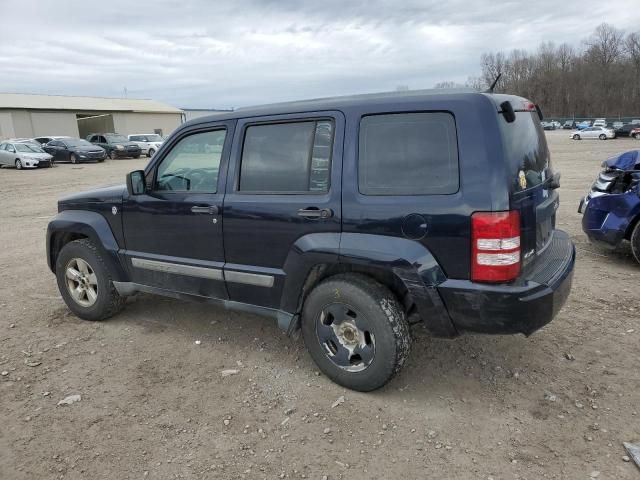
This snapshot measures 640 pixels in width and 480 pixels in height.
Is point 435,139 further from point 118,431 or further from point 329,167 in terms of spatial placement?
point 118,431

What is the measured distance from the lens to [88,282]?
4641 mm

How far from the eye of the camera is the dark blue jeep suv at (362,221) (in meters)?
2.80

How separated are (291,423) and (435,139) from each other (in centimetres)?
196

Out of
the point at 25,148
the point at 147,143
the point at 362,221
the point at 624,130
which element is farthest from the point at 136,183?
the point at 624,130

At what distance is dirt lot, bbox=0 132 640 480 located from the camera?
2719 mm

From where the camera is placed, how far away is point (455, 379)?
3496 millimetres

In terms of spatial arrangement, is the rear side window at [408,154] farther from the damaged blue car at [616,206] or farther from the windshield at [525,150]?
the damaged blue car at [616,206]

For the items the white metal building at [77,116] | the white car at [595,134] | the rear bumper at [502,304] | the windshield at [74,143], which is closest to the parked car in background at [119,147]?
the windshield at [74,143]

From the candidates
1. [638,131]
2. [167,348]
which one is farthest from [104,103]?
[167,348]

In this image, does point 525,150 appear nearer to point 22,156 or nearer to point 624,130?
point 22,156

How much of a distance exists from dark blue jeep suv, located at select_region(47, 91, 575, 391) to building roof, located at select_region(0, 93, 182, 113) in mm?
50160

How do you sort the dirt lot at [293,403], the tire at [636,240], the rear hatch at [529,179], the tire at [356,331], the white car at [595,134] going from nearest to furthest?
the dirt lot at [293,403]
the rear hatch at [529,179]
the tire at [356,331]
the tire at [636,240]
the white car at [595,134]

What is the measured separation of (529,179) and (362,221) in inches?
41.7

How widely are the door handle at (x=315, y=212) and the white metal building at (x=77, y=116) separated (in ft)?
167
